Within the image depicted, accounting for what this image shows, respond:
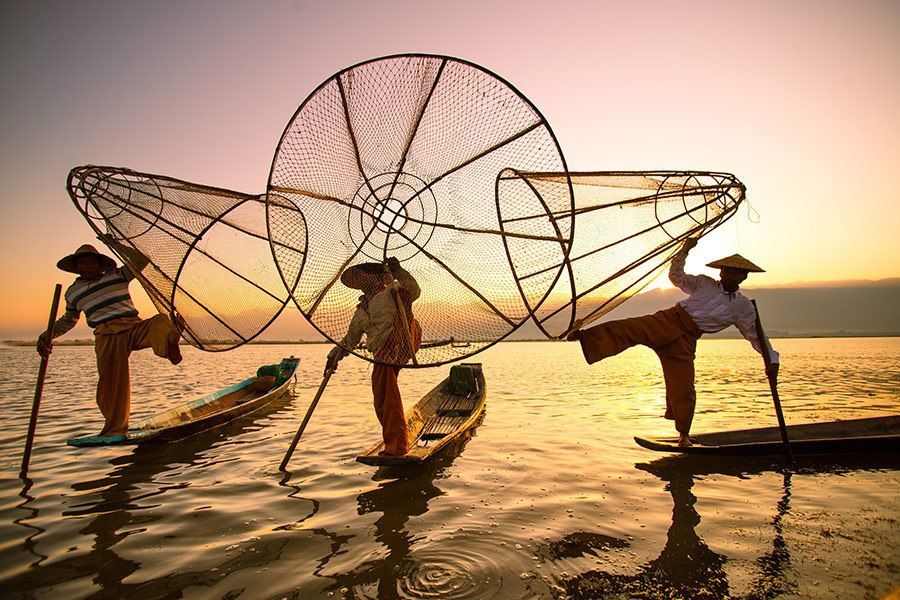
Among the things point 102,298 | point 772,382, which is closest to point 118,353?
point 102,298

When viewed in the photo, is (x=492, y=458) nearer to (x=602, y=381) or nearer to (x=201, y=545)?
(x=201, y=545)

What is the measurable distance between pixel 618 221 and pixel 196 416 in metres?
6.39

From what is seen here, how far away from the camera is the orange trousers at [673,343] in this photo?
15.4 ft

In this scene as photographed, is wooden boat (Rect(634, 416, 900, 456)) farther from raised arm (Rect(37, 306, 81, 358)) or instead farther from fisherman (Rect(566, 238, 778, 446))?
raised arm (Rect(37, 306, 81, 358))

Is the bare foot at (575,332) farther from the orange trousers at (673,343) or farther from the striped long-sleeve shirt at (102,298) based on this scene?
the striped long-sleeve shirt at (102,298)

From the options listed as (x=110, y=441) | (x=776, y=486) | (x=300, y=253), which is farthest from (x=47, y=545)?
(x=776, y=486)

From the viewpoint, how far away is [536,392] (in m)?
11.5

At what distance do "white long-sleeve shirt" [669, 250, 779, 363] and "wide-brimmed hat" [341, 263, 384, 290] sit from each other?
304 centimetres

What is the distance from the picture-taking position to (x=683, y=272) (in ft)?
16.4

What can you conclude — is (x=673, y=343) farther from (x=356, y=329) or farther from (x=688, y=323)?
(x=356, y=329)

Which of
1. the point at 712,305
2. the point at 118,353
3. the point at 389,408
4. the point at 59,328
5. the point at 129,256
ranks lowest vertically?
the point at 389,408

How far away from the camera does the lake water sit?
2602 millimetres

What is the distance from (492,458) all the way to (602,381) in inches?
371

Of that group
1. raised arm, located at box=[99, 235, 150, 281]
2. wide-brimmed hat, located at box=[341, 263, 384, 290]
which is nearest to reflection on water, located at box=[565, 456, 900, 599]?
wide-brimmed hat, located at box=[341, 263, 384, 290]
